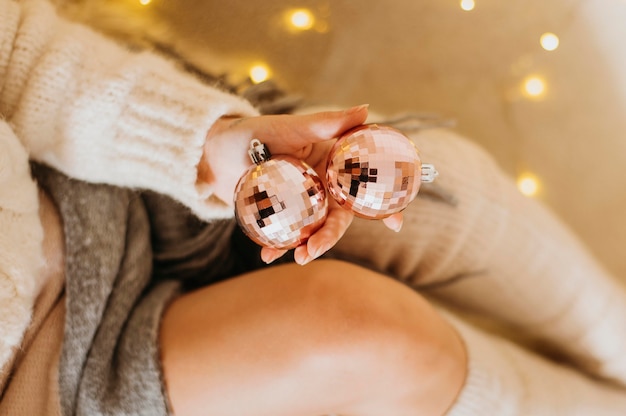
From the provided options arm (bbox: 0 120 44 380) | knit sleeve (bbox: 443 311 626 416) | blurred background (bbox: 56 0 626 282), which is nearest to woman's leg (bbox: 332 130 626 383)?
knit sleeve (bbox: 443 311 626 416)

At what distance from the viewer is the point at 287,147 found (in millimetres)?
478

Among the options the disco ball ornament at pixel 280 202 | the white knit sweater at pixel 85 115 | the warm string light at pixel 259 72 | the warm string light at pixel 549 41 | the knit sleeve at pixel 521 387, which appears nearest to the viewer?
the disco ball ornament at pixel 280 202

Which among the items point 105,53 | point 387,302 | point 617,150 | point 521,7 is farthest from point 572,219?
point 105,53

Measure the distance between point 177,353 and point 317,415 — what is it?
17cm

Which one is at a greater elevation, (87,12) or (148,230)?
(87,12)

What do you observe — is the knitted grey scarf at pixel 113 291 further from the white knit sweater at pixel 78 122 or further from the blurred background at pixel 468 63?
the blurred background at pixel 468 63

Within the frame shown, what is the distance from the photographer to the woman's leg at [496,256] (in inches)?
26.6

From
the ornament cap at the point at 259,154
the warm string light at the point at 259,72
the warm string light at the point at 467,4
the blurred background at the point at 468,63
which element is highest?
the warm string light at the point at 467,4

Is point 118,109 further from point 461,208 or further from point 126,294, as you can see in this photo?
point 461,208

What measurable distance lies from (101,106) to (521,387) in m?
0.59

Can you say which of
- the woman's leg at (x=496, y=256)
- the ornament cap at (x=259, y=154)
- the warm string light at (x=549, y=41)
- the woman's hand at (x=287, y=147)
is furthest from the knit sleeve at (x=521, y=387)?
the warm string light at (x=549, y=41)

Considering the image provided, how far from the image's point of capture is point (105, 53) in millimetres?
551

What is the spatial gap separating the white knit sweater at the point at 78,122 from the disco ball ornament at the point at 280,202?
Answer: 0.13m

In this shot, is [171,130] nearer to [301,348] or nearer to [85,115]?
[85,115]
